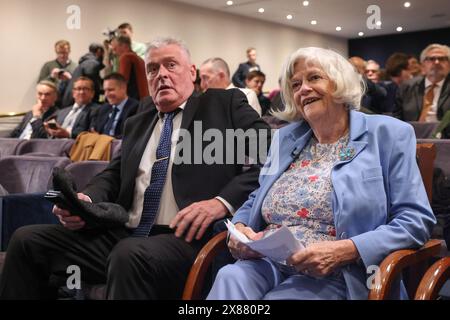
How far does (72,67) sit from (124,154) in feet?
19.6

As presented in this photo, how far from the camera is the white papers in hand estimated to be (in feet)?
4.28

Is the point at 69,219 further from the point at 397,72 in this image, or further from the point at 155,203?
the point at 397,72

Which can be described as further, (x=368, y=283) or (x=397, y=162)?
(x=397, y=162)

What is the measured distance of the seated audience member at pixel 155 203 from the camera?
Result: 5.23 ft

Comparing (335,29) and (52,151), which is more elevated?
(335,29)

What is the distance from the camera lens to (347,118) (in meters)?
1.66

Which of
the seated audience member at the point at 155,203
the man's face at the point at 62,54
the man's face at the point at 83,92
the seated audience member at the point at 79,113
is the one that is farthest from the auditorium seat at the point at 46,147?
the man's face at the point at 62,54

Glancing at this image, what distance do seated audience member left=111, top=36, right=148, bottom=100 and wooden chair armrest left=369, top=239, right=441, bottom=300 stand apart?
3.91 meters

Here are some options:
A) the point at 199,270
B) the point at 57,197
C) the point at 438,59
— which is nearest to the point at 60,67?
the point at 438,59

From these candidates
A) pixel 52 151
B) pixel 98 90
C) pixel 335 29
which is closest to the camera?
pixel 52 151

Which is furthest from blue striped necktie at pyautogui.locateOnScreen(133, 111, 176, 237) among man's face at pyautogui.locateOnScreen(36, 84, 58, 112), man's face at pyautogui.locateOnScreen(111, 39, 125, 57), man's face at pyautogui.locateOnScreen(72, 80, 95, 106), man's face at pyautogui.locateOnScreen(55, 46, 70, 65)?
man's face at pyautogui.locateOnScreen(55, 46, 70, 65)

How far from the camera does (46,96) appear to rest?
5672 millimetres
